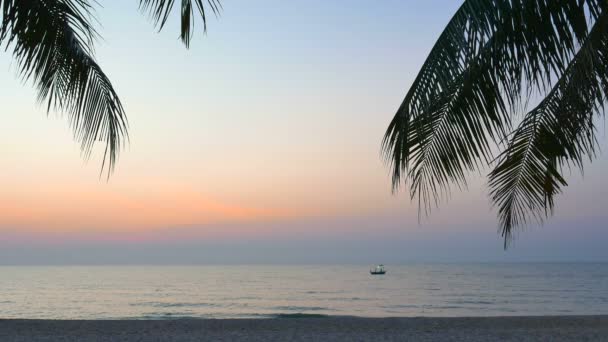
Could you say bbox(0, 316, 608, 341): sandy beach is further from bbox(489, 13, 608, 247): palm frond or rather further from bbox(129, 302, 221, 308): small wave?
bbox(129, 302, 221, 308): small wave

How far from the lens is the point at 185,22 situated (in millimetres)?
3857

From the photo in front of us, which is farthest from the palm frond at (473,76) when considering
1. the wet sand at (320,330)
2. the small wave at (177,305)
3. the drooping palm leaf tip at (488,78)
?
the small wave at (177,305)

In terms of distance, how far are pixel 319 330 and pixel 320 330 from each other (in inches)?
1.1

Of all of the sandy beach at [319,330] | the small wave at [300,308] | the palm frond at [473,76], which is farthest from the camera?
the small wave at [300,308]

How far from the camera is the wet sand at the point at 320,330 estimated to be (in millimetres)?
12336

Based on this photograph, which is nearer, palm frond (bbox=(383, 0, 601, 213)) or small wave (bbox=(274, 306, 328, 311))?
palm frond (bbox=(383, 0, 601, 213))

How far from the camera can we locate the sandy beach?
12.3m

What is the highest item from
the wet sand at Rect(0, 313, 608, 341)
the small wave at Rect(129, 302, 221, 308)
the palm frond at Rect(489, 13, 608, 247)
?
the palm frond at Rect(489, 13, 608, 247)

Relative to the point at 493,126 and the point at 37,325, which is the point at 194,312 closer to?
the point at 37,325

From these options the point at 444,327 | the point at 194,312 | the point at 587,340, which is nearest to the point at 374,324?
the point at 444,327

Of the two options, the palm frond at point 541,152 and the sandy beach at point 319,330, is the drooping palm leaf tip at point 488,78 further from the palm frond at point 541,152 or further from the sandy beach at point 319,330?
the sandy beach at point 319,330

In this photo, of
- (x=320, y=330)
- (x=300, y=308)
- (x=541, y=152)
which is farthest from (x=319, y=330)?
(x=300, y=308)

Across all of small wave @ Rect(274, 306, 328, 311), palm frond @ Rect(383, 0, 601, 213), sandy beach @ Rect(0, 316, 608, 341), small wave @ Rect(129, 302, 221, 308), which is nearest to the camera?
palm frond @ Rect(383, 0, 601, 213)

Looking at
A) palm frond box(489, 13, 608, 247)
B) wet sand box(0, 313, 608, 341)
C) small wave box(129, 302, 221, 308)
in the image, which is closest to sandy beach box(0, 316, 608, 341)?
wet sand box(0, 313, 608, 341)
